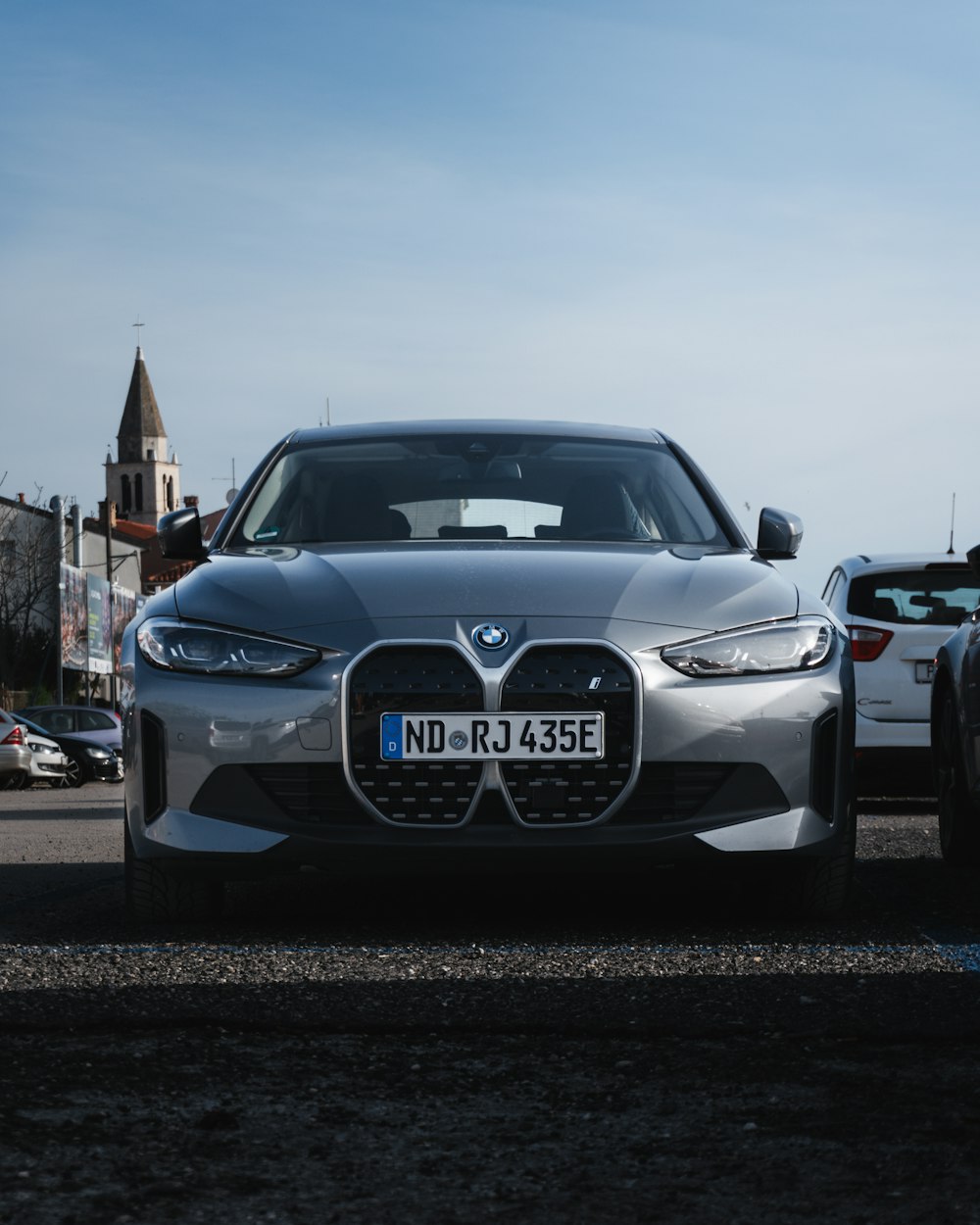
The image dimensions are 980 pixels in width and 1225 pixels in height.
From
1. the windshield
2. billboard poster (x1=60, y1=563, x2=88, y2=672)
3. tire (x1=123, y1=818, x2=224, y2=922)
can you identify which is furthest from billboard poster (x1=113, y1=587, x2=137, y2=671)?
tire (x1=123, y1=818, x2=224, y2=922)

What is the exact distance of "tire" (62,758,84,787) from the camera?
30.3 meters

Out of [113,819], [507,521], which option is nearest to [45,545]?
[113,819]

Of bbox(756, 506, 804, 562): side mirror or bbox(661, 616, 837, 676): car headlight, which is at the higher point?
bbox(756, 506, 804, 562): side mirror

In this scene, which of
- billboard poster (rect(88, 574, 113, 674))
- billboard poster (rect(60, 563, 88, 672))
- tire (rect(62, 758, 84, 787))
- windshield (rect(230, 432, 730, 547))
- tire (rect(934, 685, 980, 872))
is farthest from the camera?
billboard poster (rect(88, 574, 113, 674))

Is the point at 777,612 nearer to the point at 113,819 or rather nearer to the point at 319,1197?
the point at 319,1197

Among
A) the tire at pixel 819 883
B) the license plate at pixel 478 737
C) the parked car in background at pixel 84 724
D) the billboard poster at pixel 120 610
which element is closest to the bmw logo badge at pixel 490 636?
the license plate at pixel 478 737

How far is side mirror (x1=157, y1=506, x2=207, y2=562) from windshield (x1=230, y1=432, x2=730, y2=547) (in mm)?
215

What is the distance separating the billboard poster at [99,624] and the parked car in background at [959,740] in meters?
71.5

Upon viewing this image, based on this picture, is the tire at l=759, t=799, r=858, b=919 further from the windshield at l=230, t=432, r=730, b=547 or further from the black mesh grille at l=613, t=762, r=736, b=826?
the windshield at l=230, t=432, r=730, b=547

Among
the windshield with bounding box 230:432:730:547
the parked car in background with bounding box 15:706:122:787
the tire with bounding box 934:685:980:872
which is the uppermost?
the windshield with bounding box 230:432:730:547

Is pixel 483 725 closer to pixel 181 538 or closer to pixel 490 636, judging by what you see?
pixel 490 636

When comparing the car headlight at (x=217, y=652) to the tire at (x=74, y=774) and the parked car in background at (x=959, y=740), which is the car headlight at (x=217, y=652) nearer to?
the parked car in background at (x=959, y=740)

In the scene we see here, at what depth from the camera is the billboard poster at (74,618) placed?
7550cm

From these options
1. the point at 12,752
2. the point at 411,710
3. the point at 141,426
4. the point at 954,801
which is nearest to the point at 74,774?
the point at 12,752
